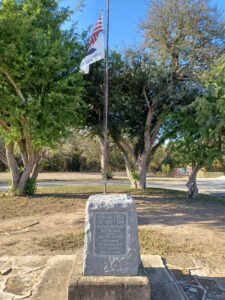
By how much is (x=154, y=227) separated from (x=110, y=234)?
3.50m

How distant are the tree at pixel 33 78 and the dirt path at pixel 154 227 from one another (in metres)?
3.09

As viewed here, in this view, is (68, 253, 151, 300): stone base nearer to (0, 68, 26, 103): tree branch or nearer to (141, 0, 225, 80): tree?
(0, 68, 26, 103): tree branch

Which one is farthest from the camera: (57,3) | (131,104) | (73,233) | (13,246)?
(131,104)

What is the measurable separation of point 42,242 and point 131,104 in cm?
941

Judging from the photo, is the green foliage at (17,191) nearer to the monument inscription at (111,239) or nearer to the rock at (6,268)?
the rock at (6,268)

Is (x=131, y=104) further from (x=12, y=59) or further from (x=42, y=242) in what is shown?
(x=42, y=242)

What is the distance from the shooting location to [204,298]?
9.94ft

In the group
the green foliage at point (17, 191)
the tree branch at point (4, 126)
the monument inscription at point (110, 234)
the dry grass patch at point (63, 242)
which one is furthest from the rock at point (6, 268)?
the tree branch at point (4, 126)

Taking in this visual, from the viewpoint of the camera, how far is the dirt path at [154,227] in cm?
469

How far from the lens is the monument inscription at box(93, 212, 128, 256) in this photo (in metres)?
3.02

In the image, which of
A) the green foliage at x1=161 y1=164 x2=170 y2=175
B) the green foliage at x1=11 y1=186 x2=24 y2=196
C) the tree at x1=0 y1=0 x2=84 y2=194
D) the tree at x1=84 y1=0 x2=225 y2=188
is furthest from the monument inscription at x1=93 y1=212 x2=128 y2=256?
the green foliage at x1=161 y1=164 x2=170 y2=175

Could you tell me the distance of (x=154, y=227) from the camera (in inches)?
244

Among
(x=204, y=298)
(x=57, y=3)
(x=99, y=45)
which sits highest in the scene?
(x=57, y=3)

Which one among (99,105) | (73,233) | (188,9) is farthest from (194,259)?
(188,9)
